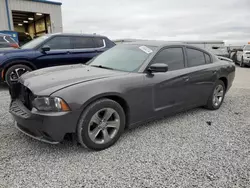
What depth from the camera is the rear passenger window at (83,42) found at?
6525mm

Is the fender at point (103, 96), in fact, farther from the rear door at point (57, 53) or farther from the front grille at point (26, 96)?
the rear door at point (57, 53)

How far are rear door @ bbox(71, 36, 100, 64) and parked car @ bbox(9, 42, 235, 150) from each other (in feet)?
9.15

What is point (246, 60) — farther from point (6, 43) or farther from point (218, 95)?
point (6, 43)

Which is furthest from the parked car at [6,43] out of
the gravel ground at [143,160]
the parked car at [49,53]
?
the gravel ground at [143,160]

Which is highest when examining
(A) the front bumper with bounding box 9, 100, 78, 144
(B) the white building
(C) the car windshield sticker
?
(B) the white building

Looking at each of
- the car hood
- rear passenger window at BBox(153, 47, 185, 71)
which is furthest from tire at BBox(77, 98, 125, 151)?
rear passenger window at BBox(153, 47, 185, 71)

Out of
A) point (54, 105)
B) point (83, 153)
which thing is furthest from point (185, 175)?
point (54, 105)

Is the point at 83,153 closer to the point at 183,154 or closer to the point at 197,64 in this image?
the point at 183,154

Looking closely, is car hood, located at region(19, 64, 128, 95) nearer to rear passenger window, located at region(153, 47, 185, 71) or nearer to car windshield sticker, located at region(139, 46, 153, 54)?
car windshield sticker, located at region(139, 46, 153, 54)

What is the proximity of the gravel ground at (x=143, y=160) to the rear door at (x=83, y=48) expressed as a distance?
3.40 metres

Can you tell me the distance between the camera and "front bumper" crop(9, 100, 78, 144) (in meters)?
2.30

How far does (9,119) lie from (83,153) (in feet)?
5.97

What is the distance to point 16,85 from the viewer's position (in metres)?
2.95

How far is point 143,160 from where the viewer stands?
2.46m
